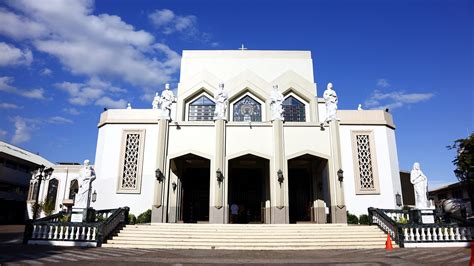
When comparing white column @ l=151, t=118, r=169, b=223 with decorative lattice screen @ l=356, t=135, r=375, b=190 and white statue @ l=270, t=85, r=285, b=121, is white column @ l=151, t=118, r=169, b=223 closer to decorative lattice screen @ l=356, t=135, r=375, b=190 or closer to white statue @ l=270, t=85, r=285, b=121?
white statue @ l=270, t=85, r=285, b=121

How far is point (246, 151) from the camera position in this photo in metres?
18.1

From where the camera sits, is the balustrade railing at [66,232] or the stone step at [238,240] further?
the stone step at [238,240]

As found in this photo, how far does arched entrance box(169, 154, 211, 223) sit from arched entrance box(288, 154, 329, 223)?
5.57m

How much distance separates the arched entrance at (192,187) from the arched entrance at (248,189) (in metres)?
1.69

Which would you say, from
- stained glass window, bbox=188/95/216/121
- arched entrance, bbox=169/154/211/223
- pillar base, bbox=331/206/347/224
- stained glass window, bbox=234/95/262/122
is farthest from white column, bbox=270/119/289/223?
stained glass window, bbox=188/95/216/121

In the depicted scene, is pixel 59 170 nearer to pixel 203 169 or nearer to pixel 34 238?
pixel 203 169

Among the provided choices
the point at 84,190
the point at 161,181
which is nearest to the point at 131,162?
the point at 161,181

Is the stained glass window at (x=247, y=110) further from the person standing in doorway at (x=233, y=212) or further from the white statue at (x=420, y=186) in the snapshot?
the white statue at (x=420, y=186)

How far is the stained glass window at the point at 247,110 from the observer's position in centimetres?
2198

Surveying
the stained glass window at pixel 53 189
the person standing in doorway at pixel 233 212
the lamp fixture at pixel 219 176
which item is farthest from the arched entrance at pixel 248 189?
the stained glass window at pixel 53 189

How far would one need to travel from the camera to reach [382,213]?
1477cm

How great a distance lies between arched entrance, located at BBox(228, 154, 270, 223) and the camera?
20.8m

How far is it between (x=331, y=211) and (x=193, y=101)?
1148cm

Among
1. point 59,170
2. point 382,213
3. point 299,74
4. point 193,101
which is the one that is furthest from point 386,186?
point 59,170
